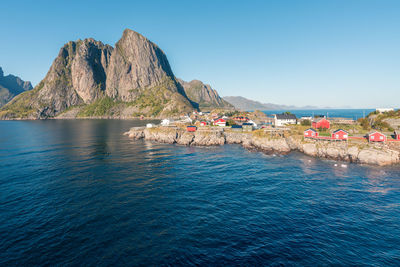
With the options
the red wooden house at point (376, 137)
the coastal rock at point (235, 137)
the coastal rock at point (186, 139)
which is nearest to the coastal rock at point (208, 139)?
the coastal rock at point (186, 139)

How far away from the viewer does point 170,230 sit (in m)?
22.5

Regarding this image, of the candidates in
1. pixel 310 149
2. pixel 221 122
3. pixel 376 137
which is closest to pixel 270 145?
pixel 310 149

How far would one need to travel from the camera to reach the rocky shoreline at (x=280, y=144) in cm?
5003

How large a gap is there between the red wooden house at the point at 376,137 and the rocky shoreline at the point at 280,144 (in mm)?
4739

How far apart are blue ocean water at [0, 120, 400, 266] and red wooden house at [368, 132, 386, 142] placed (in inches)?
608

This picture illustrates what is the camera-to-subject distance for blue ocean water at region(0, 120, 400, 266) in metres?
18.9

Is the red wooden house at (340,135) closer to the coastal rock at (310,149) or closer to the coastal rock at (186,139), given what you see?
the coastal rock at (310,149)

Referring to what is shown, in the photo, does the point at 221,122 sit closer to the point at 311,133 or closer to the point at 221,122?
the point at 221,122

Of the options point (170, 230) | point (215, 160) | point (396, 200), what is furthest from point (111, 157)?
point (396, 200)

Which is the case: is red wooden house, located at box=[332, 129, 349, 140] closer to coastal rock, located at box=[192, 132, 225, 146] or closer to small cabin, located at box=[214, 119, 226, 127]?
coastal rock, located at box=[192, 132, 225, 146]

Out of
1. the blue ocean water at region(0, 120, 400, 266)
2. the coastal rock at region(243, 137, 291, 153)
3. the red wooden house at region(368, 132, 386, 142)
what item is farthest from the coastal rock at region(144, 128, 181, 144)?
the red wooden house at region(368, 132, 386, 142)

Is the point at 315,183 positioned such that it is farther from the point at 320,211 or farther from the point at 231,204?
the point at 231,204

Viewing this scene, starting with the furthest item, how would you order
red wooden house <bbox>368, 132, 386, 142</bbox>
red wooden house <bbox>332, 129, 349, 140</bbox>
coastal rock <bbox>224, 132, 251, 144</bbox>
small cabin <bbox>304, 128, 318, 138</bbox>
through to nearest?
coastal rock <bbox>224, 132, 251, 144</bbox> < small cabin <bbox>304, 128, 318, 138</bbox> < red wooden house <bbox>332, 129, 349, 140</bbox> < red wooden house <bbox>368, 132, 386, 142</bbox>

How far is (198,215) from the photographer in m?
25.8
